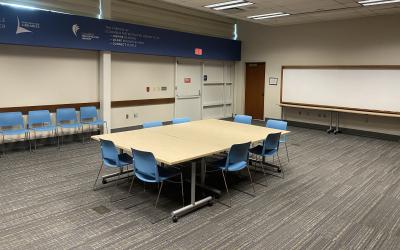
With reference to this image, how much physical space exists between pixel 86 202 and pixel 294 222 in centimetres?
250

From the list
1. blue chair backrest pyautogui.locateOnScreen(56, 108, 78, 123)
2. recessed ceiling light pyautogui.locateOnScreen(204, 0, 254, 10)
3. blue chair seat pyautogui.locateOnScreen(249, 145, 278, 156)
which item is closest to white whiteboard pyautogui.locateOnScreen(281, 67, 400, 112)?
recessed ceiling light pyautogui.locateOnScreen(204, 0, 254, 10)

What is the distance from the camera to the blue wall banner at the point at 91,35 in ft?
19.6

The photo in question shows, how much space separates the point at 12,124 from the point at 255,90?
7407 millimetres

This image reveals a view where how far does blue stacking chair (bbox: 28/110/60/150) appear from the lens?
6.38 meters

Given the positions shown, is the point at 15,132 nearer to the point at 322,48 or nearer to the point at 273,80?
the point at 273,80

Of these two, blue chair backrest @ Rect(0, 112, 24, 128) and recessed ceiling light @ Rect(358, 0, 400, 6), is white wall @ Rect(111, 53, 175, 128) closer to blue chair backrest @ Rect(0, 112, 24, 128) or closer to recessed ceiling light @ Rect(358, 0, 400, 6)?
blue chair backrest @ Rect(0, 112, 24, 128)

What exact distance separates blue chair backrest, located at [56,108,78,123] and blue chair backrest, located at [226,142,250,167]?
4399 millimetres

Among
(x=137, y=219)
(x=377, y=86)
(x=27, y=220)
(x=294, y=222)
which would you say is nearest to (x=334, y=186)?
(x=294, y=222)

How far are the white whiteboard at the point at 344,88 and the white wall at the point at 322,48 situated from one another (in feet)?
0.87

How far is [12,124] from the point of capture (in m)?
6.18

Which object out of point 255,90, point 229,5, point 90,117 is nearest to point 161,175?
point 90,117

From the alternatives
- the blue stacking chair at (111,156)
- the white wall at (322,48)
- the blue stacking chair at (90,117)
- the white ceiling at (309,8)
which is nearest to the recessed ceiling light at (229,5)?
the white ceiling at (309,8)

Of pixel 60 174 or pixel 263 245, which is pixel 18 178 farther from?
pixel 263 245

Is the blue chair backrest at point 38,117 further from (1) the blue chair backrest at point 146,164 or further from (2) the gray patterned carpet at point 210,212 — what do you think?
(1) the blue chair backrest at point 146,164
